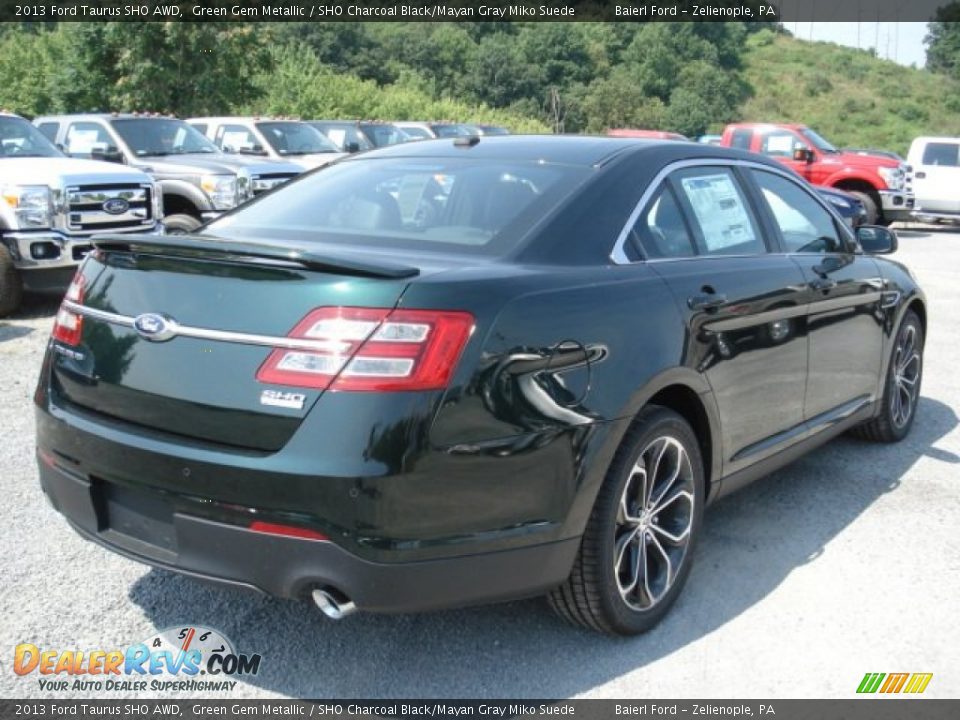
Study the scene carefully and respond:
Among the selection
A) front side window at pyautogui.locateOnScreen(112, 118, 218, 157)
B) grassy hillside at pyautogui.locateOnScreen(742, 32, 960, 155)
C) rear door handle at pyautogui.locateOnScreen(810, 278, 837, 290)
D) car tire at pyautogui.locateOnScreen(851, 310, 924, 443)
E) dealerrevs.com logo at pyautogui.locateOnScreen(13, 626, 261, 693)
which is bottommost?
dealerrevs.com logo at pyautogui.locateOnScreen(13, 626, 261, 693)

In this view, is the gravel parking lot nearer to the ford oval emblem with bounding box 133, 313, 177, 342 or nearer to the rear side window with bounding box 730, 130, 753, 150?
the ford oval emblem with bounding box 133, 313, 177, 342

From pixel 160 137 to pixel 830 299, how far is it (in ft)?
32.0

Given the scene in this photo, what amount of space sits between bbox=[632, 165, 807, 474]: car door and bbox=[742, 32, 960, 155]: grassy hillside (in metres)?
61.6

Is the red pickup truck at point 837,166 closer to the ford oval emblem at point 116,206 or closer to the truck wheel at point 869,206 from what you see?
the truck wheel at point 869,206

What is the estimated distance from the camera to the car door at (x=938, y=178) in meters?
19.7

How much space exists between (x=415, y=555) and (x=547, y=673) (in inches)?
29.2

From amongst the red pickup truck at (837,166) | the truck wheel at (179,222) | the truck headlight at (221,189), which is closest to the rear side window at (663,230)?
the truck wheel at (179,222)

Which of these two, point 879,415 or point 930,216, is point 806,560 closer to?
point 879,415

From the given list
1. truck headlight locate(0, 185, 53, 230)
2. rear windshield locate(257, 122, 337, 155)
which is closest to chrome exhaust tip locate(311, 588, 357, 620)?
truck headlight locate(0, 185, 53, 230)

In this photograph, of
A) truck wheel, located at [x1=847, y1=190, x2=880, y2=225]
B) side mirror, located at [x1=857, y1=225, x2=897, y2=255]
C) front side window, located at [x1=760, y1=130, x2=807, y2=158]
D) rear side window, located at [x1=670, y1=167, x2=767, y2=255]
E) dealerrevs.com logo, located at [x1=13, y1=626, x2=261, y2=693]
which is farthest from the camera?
front side window, located at [x1=760, y1=130, x2=807, y2=158]

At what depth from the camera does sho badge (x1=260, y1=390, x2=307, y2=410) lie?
2.52 m

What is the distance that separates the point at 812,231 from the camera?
4.64 m

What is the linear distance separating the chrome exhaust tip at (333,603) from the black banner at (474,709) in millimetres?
361

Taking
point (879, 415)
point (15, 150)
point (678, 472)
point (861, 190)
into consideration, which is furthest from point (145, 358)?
point (861, 190)
